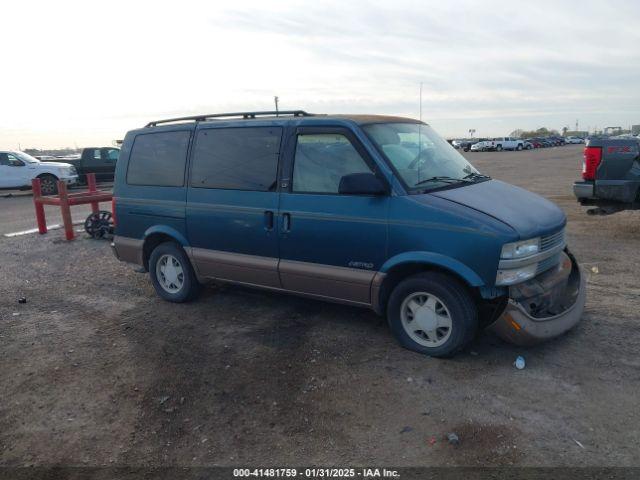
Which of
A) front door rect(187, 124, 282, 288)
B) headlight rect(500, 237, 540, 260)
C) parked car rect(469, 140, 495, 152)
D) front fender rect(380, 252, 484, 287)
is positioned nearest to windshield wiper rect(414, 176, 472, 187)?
front fender rect(380, 252, 484, 287)

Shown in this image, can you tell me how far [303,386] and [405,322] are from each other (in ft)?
3.39

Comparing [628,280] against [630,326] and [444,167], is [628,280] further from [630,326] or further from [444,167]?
[444,167]

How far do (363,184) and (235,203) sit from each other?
4.93 feet

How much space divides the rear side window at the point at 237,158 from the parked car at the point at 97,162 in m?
18.3

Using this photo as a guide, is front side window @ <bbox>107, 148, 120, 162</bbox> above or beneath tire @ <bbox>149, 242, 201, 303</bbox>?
above

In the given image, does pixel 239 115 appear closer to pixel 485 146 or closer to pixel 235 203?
pixel 235 203

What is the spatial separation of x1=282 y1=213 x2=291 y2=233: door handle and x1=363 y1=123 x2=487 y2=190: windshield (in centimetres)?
104

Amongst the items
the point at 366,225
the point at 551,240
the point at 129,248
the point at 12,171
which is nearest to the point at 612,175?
the point at 551,240

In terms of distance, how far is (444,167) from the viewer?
477 cm

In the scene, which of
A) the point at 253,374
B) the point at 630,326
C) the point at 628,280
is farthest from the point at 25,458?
the point at 628,280

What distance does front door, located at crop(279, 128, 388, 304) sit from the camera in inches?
171

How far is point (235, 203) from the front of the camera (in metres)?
5.11

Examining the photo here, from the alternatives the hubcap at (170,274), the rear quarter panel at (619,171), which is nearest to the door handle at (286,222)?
the hubcap at (170,274)

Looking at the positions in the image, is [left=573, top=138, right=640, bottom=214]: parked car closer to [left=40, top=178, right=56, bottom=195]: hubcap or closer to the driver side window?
[left=40, top=178, right=56, bottom=195]: hubcap
